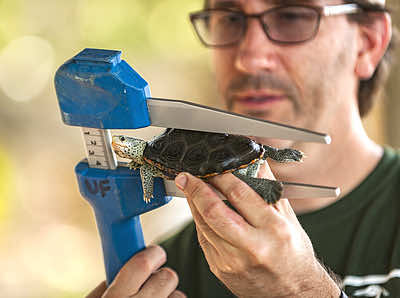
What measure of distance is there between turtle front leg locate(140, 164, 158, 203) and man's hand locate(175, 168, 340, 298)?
0.04 meters

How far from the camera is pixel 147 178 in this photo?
16.5 inches

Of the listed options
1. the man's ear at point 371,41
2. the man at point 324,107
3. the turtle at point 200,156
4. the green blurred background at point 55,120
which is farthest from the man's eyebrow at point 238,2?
the turtle at point 200,156

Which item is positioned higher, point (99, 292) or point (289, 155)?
point (289, 155)

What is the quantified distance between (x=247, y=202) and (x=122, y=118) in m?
0.12

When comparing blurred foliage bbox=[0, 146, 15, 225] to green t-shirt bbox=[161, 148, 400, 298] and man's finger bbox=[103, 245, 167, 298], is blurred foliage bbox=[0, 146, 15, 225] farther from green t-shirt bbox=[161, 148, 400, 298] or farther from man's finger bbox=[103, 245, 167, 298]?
man's finger bbox=[103, 245, 167, 298]

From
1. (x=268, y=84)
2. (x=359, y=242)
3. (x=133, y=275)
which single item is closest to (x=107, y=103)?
(x=133, y=275)

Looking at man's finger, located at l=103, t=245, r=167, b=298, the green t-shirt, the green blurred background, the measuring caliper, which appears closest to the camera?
the measuring caliper

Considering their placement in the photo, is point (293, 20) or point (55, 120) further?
point (55, 120)

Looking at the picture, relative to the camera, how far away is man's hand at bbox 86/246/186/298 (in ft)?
1.69

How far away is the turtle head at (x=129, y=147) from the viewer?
0.41 m

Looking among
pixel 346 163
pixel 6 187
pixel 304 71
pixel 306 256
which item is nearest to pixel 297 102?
pixel 304 71

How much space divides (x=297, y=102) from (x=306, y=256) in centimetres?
38

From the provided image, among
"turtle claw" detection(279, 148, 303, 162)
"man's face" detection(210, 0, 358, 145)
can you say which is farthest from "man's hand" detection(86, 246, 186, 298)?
"man's face" detection(210, 0, 358, 145)

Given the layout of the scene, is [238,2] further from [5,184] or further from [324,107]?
[5,184]
